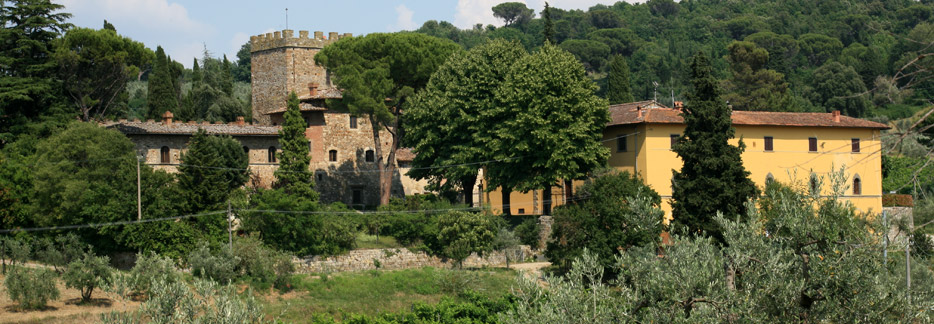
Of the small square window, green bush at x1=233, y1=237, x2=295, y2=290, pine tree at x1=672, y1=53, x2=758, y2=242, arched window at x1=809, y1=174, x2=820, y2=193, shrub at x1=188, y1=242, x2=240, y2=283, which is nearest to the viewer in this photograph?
arched window at x1=809, y1=174, x2=820, y2=193

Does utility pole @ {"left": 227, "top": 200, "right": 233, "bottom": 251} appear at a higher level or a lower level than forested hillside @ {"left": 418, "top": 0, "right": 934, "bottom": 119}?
lower

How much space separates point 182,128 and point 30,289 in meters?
16.9

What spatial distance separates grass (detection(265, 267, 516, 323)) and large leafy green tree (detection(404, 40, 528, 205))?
558cm

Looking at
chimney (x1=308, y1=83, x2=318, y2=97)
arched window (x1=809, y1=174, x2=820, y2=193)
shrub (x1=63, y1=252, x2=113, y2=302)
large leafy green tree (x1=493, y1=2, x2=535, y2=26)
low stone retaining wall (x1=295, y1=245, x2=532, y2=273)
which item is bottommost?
low stone retaining wall (x1=295, y1=245, x2=532, y2=273)

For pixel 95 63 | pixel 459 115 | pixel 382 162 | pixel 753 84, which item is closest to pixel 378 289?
pixel 459 115

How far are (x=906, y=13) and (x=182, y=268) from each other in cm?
8852

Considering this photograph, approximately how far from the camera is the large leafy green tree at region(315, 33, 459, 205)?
40.2 m

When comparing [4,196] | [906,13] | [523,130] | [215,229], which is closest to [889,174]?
[523,130]

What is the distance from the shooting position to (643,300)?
30.8ft

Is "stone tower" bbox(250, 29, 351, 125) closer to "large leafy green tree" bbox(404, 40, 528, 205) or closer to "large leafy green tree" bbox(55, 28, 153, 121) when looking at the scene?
"large leafy green tree" bbox(55, 28, 153, 121)

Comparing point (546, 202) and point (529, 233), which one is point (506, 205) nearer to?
point (546, 202)

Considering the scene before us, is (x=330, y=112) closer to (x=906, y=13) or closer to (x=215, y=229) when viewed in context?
(x=215, y=229)

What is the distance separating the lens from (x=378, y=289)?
30.2m

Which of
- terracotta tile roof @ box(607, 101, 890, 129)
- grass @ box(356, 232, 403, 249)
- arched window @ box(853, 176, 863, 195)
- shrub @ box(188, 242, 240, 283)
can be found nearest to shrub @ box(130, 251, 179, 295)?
shrub @ box(188, 242, 240, 283)
